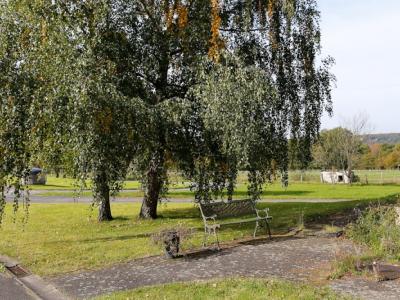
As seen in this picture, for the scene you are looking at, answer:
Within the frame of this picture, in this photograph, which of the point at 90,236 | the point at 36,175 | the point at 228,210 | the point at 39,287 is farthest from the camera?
the point at 36,175

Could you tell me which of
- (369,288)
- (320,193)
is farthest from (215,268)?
(320,193)

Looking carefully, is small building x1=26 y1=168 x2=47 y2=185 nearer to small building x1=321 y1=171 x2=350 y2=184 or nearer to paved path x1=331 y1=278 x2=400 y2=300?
paved path x1=331 y1=278 x2=400 y2=300

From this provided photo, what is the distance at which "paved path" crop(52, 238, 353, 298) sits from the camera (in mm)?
7566

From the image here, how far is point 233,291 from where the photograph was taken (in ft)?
21.9

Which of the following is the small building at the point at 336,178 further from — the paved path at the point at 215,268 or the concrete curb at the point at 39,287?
the concrete curb at the point at 39,287

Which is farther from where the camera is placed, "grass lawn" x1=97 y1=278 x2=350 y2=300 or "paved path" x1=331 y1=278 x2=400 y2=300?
"grass lawn" x1=97 y1=278 x2=350 y2=300

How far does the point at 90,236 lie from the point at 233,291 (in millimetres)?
7215

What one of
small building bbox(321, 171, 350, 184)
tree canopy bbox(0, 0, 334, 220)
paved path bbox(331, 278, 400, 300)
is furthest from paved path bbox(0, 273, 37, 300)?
small building bbox(321, 171, 350, 184)

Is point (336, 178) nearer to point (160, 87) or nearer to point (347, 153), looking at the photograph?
point (347, 153)

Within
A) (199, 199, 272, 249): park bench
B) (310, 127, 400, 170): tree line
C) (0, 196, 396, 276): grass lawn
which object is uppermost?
(310, 127, 400, 170): tree line

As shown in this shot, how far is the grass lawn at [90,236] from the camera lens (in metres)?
9.73

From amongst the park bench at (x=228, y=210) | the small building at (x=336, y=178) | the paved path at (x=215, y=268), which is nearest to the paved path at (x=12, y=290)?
the paved path at (x=215, y=268)

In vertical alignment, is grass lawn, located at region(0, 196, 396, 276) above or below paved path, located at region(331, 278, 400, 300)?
below

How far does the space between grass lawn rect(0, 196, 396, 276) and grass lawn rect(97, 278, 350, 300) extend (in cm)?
256
